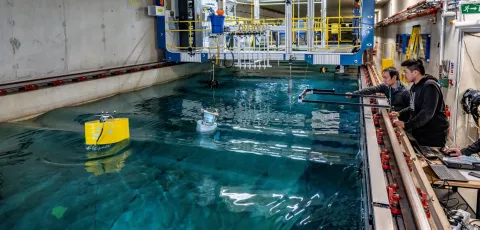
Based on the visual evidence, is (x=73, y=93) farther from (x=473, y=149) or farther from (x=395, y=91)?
(x=473, y=149)

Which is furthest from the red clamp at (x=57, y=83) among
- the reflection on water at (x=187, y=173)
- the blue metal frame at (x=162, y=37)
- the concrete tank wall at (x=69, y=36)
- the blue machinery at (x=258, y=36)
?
the blue metal frame at (x=162, y=37)

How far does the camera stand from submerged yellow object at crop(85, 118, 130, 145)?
5.75m

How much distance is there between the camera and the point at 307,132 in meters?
6.69

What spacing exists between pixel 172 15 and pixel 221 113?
6.53 metres

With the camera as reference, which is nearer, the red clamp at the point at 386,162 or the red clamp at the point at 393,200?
the red clamp at the point at 393,200

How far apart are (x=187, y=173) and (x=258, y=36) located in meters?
6.27

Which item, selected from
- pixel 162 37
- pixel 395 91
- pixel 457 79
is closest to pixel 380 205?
pixel 395 91

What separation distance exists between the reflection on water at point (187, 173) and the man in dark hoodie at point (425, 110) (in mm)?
902

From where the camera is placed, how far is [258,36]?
10312mm

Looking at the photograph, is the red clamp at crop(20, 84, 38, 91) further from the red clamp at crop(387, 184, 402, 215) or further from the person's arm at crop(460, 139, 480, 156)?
the person's arm at crop(460, 139, 480, 156)

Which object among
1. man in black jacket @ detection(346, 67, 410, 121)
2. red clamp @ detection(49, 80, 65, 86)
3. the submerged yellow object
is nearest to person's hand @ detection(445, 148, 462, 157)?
man in black jacket @ detection(346, 67, 410, 121)

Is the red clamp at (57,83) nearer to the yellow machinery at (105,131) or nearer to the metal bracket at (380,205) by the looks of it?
the yellow machinery at (105,131)

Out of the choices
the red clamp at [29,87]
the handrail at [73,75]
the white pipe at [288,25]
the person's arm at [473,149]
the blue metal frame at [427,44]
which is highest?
the white pipe at [288,25]

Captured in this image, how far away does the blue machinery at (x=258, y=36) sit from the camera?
1001cm
